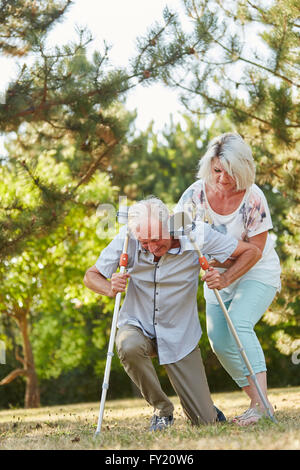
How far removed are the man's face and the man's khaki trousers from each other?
1.63ft

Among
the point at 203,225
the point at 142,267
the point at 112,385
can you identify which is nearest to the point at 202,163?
the point at 203,225

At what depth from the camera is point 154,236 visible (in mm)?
3502

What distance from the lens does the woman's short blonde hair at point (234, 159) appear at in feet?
12.2

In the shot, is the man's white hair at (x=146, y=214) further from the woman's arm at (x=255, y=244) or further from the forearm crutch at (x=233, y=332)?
the woman's arm at (x=255, y=244)

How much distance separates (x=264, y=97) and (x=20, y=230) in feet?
9.90

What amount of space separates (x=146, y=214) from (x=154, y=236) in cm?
15

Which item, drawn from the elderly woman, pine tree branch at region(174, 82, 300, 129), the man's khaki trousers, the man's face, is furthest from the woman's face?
pine tree branch at region(174, 82, 300, 129)

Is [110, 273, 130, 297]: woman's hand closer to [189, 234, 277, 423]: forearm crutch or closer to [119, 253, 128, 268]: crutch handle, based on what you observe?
[119, 253, 128, 268]: crutch handle

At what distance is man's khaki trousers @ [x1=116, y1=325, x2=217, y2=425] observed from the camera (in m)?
3.55

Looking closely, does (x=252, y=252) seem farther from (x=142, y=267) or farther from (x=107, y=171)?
(x=107, y=171)

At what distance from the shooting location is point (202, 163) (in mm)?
3914

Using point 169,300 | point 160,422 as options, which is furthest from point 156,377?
point 169,300

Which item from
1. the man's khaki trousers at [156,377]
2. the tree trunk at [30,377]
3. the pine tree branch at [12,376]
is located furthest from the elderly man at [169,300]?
the tree trunk at [30,377]

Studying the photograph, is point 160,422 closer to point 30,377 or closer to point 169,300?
point 169,300
